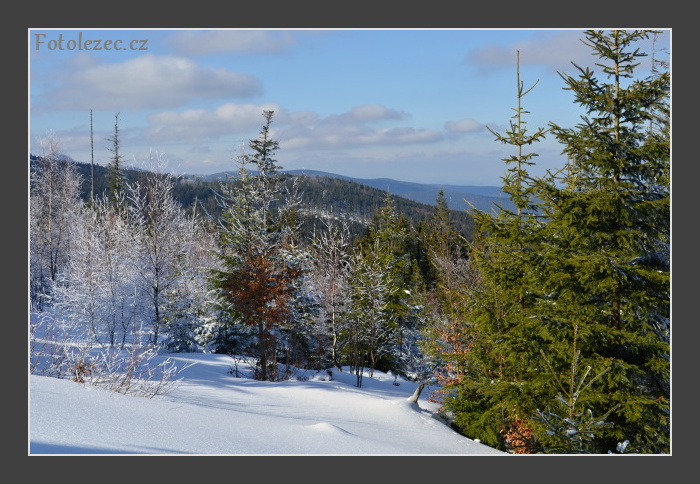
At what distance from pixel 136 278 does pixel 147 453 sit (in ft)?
50.5

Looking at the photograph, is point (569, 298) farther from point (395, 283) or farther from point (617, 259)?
point (395, 283)

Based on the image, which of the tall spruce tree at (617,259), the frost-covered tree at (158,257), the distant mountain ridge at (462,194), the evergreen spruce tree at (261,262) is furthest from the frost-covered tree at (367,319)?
the tall spruce tree at (617,259)

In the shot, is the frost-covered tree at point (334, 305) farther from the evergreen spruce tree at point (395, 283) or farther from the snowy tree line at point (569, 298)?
the snowy tree line at point (569, 298)

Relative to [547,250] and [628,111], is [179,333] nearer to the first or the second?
[547,250]

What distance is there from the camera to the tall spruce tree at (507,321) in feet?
26.7

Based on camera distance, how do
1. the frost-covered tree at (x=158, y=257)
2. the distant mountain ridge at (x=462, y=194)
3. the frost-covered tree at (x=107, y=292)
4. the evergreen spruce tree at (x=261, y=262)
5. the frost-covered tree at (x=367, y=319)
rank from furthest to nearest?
1. the frost-covered tree at (x=367, y=319)
2. the frost-covered tree at (x=158, y=257)
3. the frost-covered tree at (x=107, y=292)
4. the evergreen spruce tree at (x=261, y=262)
5. the distant mountain ridge at (x=462, y=194)

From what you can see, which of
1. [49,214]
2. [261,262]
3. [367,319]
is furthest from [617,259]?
[49,214]

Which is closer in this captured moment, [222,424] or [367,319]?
[222,424]

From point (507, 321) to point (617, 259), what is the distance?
269 cm

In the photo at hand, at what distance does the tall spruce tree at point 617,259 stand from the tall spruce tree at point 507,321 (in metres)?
0.55

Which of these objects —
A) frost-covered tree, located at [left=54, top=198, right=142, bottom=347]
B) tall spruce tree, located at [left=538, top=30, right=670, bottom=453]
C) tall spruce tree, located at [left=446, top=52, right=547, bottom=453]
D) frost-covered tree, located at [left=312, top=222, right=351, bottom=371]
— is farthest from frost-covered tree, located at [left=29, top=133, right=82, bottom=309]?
tall spruce tree, located at [left=538, top=30, right=670, bottom=453]

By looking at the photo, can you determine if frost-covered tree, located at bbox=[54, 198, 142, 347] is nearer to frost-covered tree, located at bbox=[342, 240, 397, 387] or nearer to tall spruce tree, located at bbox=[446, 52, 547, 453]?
frost-covered tree, located at bbox=[342, 240, 397, 387]

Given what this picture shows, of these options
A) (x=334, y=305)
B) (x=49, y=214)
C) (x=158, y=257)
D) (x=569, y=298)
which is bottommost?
(x=334, y=305)

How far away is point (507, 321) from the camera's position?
30.7ft
